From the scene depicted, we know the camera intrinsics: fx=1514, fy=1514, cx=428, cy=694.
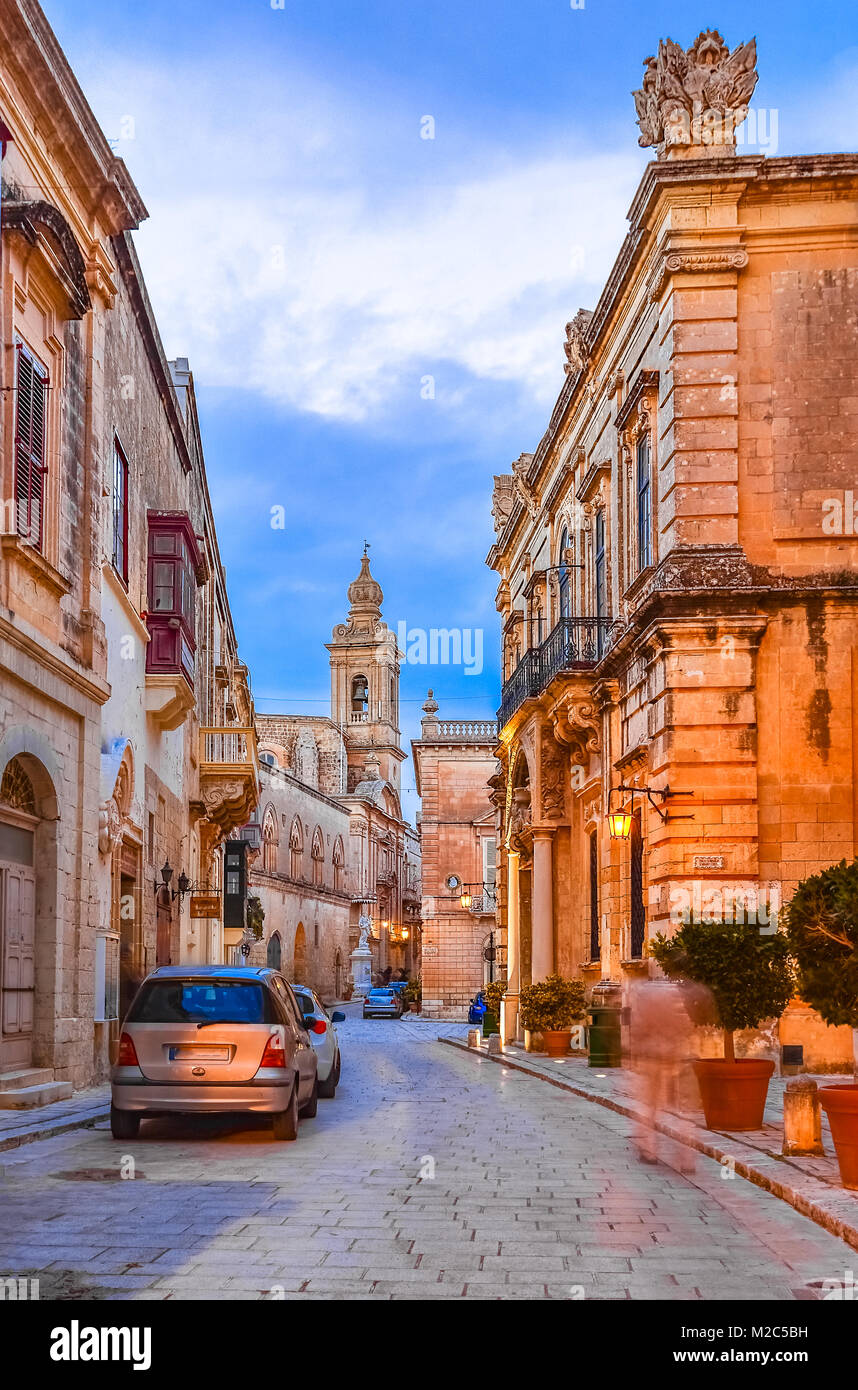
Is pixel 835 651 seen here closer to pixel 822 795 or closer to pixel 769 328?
pixel 822 795

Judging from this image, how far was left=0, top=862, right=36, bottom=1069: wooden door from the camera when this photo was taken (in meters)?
14.6

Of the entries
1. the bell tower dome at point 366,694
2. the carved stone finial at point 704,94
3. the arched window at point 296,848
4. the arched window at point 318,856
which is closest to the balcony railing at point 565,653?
the carved stone finial at point 704,94

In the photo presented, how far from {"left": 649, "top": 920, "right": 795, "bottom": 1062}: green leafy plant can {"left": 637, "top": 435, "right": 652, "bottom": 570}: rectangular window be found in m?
9.78

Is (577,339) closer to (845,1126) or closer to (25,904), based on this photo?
(25,904)

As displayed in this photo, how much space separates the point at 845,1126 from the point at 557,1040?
54.4 feet

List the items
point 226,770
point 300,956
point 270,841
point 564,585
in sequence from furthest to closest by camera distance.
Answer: point 300,956 < point 270,841 < point 226,770 < point 564,585

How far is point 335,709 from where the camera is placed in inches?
4134

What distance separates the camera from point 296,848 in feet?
251

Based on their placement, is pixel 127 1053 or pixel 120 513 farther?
pixel 120 513

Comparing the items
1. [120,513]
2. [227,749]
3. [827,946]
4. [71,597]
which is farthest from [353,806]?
[827,946]

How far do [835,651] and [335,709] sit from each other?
3406 inches

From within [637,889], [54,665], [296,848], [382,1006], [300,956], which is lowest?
[382,1006]

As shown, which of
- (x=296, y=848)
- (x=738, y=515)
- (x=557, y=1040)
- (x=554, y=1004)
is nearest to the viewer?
(x=738, y=515)
